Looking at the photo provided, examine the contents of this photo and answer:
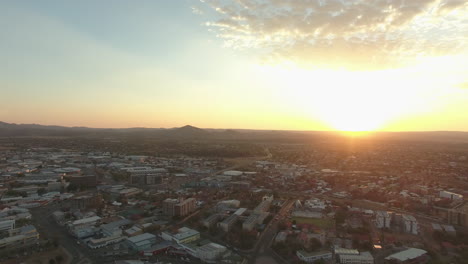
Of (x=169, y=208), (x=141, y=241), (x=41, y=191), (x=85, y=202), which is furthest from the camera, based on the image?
(x=41, y=191)

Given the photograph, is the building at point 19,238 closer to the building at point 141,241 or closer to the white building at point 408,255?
the building at point 141,241

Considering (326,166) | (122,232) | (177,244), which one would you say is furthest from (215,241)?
(326,166)

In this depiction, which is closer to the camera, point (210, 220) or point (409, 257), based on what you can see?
point (409, 257)

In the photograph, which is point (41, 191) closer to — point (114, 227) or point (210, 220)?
point (114, 227)

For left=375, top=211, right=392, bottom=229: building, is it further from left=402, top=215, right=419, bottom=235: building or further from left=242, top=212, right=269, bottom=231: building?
left=242, top=212, right=269, bottom=231: building

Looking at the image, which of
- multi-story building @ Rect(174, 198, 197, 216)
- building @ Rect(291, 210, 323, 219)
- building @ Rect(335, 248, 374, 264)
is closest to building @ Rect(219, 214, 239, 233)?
multi-story building @ Rect(174, 198, 197, 216)

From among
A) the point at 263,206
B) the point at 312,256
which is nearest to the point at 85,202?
the point at 263,206
